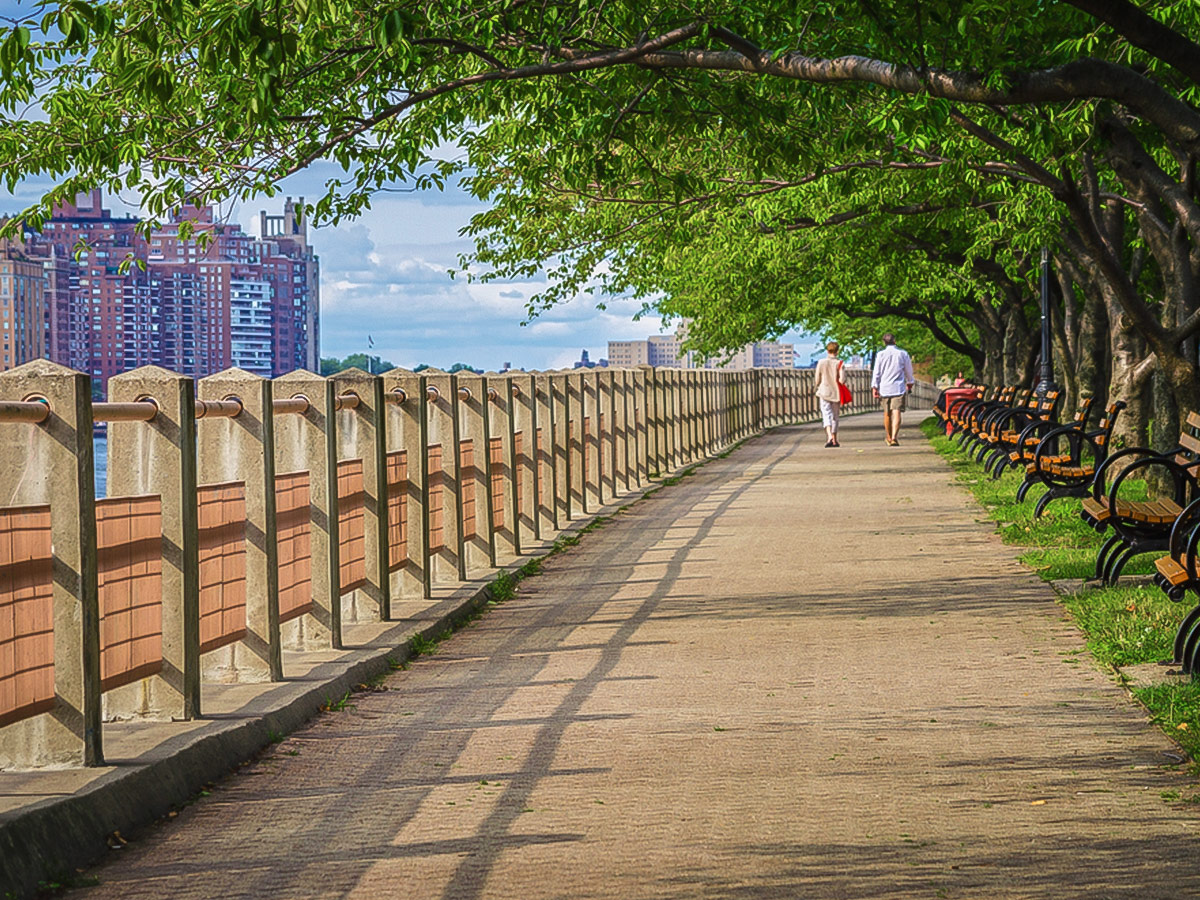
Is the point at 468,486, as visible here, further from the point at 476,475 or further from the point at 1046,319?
the point at 1046,319

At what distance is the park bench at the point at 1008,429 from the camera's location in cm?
1981

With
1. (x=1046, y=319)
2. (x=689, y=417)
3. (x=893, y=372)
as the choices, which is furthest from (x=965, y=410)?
(x=689, y=417)

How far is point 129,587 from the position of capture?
252 inches

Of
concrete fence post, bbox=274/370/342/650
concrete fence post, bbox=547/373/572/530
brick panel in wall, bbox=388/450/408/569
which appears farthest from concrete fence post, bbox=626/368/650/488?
concrete fence post, bbox=274/370/342/650

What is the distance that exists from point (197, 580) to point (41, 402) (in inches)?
57.7

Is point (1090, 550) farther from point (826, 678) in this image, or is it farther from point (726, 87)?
point (826, 678)

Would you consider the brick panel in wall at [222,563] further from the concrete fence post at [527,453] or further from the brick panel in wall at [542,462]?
the brick panel in wall at [542,462]

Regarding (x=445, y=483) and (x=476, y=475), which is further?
(x=476, y=475)

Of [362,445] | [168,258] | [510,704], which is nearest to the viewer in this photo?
[510,704]

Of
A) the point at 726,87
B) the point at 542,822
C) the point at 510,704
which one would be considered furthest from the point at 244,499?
the point at 726,87

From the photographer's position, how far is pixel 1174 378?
50.2 ft

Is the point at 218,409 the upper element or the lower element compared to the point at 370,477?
upper

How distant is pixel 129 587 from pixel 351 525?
3135 millimetres

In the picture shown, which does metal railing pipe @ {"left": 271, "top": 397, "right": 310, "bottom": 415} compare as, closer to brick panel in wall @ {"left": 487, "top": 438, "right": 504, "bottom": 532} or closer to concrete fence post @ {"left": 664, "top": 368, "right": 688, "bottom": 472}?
brick panel in wall @ {"left": 487, "top": 438, "right": 504, "bottom": 532}
